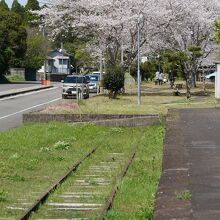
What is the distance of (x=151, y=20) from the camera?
44.4 m

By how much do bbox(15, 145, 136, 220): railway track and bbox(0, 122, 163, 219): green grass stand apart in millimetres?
127

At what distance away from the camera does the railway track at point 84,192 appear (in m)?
8.66

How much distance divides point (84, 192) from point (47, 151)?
5.72 metres

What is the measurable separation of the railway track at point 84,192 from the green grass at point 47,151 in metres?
0.13

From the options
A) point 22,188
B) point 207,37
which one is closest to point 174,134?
point 22,188

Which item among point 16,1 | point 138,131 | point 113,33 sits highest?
point 16,1

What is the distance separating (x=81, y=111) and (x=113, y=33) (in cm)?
1946

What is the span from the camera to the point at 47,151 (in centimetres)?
1602

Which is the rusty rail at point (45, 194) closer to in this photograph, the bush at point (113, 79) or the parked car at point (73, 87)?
the bush at point (113, 79)

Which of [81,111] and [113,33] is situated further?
[113,33]

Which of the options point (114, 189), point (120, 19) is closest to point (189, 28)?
point (120, 19)

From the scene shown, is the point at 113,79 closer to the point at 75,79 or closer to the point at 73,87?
the point at 73,87

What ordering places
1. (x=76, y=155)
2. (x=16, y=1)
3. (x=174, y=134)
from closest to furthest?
(x=76, y=155) → (x=174, y=134) → (x=16, y=1)

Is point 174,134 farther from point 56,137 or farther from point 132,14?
point 132,14
